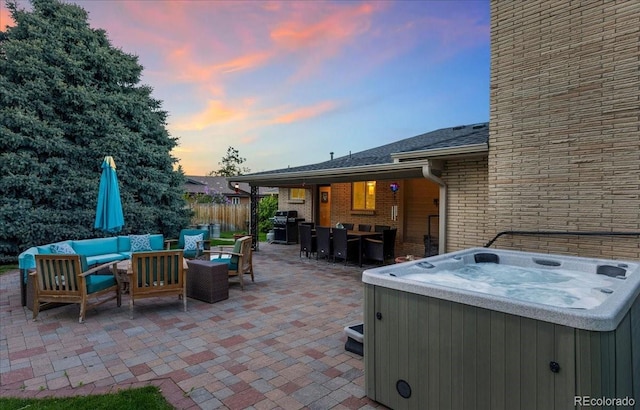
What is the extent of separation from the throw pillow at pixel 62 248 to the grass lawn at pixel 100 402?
406 centimetres

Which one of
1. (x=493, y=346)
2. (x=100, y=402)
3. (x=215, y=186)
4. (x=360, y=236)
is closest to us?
(x=493, y=346)

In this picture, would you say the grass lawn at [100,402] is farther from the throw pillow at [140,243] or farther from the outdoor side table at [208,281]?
the throw pillow at [140,243]

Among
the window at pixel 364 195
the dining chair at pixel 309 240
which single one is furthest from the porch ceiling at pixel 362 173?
the window at pixel 364 195

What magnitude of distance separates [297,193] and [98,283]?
384 inches

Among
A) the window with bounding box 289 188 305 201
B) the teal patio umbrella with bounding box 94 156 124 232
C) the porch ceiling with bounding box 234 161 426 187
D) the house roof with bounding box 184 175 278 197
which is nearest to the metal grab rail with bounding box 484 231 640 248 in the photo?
the porch ceiling with bounding box 234 161 426 187

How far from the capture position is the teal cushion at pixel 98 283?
15.2 ft

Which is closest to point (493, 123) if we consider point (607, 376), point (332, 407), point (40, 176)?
point (607, 376)

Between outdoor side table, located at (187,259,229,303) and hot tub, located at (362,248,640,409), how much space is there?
10.8 feet

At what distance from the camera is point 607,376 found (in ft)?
5.48

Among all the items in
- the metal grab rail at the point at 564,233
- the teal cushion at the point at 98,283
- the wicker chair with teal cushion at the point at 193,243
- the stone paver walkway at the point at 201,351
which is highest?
the metal grab rail at the point at 564,233

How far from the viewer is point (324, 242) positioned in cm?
902

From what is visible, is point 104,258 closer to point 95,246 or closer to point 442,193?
point 95,246

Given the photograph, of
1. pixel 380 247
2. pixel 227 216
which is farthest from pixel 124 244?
pixel 227 216

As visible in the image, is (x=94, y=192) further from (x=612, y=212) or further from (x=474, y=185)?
(x=612, y=212)
